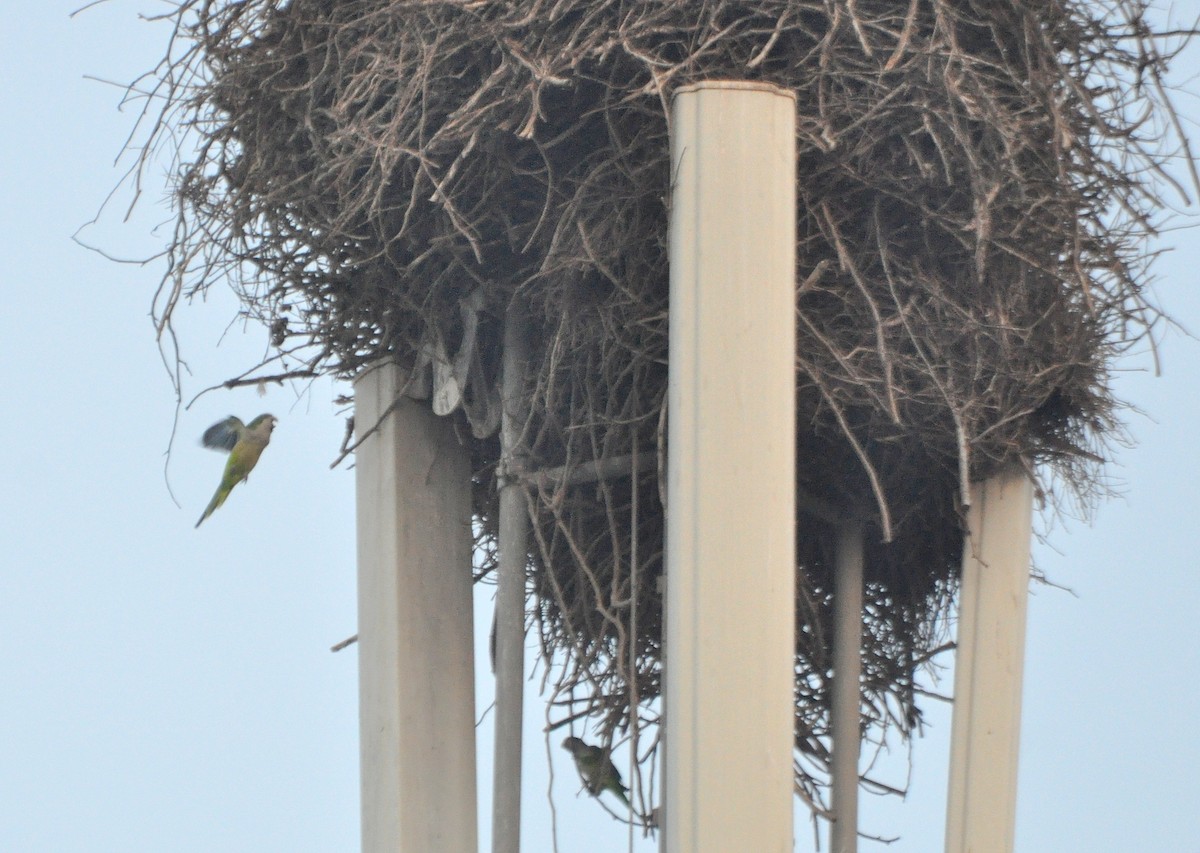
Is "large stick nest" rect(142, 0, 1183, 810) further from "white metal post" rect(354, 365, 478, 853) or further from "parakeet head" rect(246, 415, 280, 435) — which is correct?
"parakeet head" rect(246, 415, 280, 435)

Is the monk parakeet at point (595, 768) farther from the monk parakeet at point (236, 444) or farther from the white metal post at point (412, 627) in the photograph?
the monk parakeet at point (236, 444)

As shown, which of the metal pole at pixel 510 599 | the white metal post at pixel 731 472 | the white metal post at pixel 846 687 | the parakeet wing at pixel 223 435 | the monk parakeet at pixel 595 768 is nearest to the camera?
the white metal post at pixel 731 472

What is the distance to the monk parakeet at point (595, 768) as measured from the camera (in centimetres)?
458

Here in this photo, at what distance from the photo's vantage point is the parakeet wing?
530 cm

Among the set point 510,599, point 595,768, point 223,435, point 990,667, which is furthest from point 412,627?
point 223,435

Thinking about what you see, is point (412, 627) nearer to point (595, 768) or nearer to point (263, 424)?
point (595, 768)

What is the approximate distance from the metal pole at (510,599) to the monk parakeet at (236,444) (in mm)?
1427

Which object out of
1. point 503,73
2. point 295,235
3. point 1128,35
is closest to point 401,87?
point 503,73

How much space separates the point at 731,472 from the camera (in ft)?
10.9

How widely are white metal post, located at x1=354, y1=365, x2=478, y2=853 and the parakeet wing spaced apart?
1105 mm

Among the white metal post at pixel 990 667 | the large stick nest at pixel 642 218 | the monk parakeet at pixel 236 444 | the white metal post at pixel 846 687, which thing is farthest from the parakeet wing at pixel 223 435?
the white metal post at pixel 990 667

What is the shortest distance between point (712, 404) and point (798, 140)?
0.70 metres

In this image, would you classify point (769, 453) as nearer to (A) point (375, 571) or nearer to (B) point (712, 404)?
(B) point (712, 404)

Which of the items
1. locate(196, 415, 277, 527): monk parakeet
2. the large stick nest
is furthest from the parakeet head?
the large stick nest
